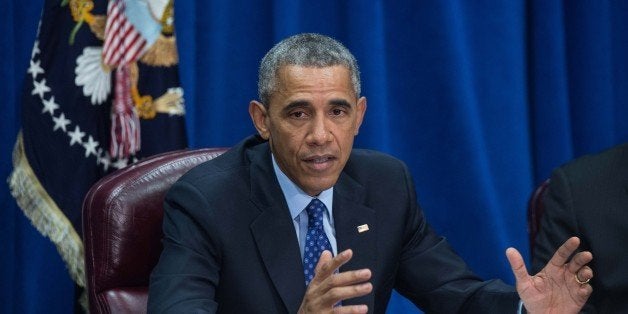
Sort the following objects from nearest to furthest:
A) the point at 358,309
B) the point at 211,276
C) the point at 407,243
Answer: the point at 358,309
the point at 211,276
the point at 407,243

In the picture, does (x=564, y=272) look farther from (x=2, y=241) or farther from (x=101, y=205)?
(x=2, y=241)

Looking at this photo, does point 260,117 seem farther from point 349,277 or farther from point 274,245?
point 349,277

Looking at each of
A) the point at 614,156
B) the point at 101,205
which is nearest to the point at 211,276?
the point at 101,205

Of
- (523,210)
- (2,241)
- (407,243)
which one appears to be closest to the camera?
(407,243)

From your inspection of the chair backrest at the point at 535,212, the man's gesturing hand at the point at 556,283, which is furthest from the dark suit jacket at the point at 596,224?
the chair backrest at the point at 535,212

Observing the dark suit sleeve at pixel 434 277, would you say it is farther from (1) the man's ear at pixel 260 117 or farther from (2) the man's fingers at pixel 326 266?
(2) the man's fingers at pixel 326 266

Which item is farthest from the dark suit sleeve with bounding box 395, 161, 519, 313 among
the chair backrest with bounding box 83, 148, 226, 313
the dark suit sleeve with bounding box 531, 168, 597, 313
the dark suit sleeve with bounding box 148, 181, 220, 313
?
the chair backrest with bounding box 83, 148, 226, 313

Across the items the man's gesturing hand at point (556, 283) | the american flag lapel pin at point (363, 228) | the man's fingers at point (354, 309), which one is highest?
the man's fingers at point (354, 309)

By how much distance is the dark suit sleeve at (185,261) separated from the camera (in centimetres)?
222

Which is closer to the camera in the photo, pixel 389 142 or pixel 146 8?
pixel 146 8

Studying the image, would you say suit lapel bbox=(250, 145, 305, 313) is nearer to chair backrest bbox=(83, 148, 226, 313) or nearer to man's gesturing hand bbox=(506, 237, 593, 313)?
chair backrest bbox=(83, 148, 226, 313)

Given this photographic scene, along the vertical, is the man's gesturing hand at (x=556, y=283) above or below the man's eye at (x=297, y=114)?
below

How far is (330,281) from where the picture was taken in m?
1.98

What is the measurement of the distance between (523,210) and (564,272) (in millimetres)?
1971
